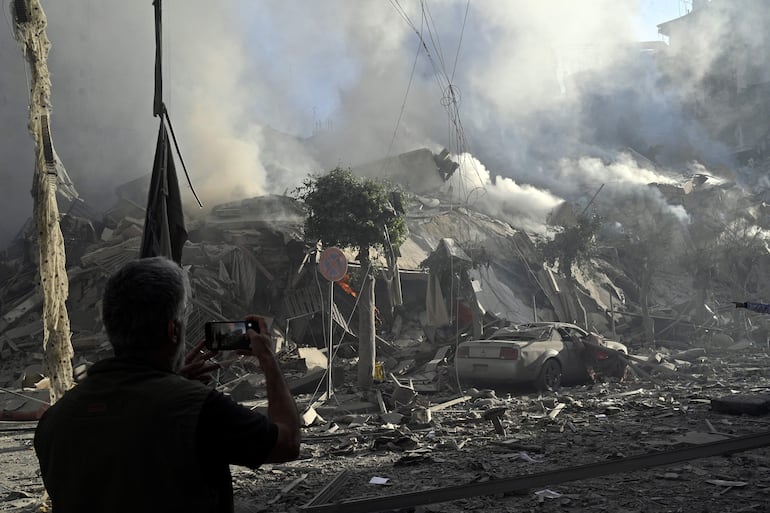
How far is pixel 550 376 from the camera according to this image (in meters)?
10.9

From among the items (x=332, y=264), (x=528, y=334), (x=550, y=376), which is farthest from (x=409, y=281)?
(x=332, y=264)

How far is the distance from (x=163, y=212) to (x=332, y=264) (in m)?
5.78

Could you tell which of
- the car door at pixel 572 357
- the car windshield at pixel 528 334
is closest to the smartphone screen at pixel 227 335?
the car windshield at pixel 528 334

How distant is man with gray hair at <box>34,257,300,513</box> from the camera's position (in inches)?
55.7

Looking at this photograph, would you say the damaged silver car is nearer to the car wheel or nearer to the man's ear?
the car wheel

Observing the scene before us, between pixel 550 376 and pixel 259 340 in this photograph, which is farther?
pixel 550 376

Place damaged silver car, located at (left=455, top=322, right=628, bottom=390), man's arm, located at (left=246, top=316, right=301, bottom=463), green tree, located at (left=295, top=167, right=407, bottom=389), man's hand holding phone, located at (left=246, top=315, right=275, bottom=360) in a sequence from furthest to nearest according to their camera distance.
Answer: green tree, located at (left=295, top=167, right=407, bottom=389)
damaged silver car, located at (left=455, top=322, right=628, bottom=390)
man's hand holding phone, located at (left=246, top=315, right=275, bottom=360)
man's arm, located at (left=246, top=316, right=301, bottom=463)

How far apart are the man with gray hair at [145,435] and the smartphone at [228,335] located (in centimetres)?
23

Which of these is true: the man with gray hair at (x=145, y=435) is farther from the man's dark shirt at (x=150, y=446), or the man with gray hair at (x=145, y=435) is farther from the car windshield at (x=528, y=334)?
the car windshield at (x=528, y=334)

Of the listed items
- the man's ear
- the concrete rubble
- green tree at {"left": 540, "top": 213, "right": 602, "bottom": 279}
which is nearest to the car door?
the concrete rubble

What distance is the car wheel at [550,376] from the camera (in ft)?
34.8

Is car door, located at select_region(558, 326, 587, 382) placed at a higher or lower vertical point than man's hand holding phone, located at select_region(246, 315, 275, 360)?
lower

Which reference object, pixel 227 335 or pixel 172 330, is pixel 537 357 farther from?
pixel 172 330

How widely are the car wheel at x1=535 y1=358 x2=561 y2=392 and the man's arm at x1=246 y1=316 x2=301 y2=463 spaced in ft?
31.4
